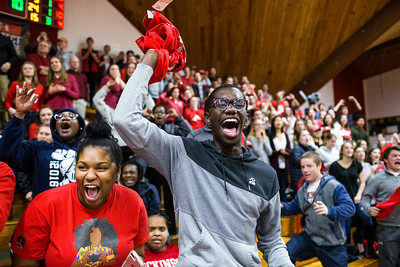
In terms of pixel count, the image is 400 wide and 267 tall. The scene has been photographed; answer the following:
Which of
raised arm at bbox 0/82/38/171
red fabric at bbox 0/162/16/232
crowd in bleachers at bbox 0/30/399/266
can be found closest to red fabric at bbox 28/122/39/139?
crowd in bleachers at bbox 0/30/399/266

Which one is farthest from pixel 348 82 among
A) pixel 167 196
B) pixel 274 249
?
pixel 274 249

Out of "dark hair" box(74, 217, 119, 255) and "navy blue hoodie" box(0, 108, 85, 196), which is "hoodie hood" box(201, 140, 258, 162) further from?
"navy blue hoodie" box(0, 108, 85, 196)

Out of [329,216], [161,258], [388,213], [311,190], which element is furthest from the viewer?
[388,213]

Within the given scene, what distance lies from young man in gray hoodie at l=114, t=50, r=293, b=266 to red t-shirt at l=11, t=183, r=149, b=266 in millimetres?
421

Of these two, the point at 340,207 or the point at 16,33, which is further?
the point at 16,33

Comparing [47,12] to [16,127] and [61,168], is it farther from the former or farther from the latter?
[16,127]

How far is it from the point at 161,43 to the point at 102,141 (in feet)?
1.98

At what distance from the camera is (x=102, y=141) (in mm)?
1854

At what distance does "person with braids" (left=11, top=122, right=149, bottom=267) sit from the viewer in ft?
5.66

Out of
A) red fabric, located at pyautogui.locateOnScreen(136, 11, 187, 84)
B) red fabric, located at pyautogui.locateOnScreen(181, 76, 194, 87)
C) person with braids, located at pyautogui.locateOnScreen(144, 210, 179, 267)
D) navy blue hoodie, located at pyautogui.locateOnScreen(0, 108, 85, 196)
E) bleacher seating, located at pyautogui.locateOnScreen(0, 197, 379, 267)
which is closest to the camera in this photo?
red fabric, located at pyautogui.locateOnScreen(136, 11, 187, 84)

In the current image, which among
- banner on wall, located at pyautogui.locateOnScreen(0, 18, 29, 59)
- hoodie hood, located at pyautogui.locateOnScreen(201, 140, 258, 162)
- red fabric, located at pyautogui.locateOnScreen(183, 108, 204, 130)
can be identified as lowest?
hoodie hood, located at pyautogui.locateOnScreen(201, 140, 258, 162)

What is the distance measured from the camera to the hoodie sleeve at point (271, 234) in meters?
1.69

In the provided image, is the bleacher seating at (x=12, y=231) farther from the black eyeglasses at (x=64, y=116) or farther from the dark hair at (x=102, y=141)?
the dark hair at (x=102, y=141)

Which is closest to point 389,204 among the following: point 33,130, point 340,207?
point 340,207
